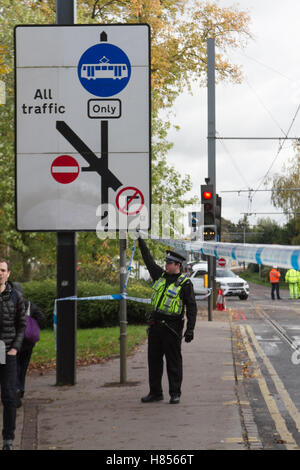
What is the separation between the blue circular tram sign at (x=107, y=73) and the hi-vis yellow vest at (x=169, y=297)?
2774mm

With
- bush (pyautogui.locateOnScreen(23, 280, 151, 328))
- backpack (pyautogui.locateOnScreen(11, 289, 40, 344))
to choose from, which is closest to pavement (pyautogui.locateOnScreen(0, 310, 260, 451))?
backpack (pyautogui.locateOnScreen(11, 289, 40, 344))

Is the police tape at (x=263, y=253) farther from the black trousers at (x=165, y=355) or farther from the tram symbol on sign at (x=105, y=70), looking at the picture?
the tram symbol on sign at (x=105, y=70)

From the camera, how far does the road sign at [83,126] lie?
390 inches

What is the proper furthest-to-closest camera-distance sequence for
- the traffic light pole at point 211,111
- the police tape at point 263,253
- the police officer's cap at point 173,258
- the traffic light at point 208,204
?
1. the traffic light pole at point 211,111
2. the traffic light at point 208,204
3. the police officer's cap at point 173,258
4. the police tape at point 263,253

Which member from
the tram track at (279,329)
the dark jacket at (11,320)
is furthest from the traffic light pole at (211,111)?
the dark jacket at (11,320)

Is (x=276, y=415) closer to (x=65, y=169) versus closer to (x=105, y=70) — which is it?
(x=65, y=169)

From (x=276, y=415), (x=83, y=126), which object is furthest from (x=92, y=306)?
(x=276, y=415)

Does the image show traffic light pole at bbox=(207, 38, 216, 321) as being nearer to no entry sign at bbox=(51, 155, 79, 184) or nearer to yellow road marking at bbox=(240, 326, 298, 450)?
yellow road marking at bbox=(240, 326, 298, 450)

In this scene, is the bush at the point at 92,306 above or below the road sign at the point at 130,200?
below

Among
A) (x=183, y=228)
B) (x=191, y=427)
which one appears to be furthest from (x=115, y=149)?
(x=183, y=228)

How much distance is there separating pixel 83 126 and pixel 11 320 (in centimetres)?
376

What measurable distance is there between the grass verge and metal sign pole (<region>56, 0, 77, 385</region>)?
7.45ft

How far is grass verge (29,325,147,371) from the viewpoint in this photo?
12922 millimetres
